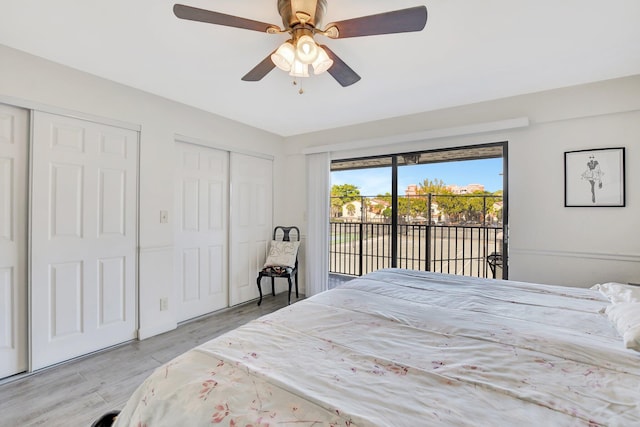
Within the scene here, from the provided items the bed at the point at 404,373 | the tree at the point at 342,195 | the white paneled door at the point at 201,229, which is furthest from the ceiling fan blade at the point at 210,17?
the tree at the point at 342,195

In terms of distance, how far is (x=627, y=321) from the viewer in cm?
122

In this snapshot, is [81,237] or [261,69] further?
[81,237]

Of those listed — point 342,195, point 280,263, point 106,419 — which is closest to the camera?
point 106,419

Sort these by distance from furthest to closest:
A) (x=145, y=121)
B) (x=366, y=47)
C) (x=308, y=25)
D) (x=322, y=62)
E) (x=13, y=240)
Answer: (x=145, y=121), (x=13, y=240), (x=366, y=47), (x=322, y=62), (x=308, y=25)

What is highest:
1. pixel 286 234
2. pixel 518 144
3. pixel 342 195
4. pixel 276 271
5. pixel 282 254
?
pixel 518 144

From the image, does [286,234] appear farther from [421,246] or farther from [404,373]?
[404,373]

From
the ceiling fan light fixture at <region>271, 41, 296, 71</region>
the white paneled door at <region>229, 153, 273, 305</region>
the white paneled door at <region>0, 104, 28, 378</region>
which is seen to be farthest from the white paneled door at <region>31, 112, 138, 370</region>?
the ceiling fan light fixture at <region>271, 41, 296, 71</region>

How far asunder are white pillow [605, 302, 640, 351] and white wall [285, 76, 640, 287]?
140cm

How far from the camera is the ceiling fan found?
4.29ft

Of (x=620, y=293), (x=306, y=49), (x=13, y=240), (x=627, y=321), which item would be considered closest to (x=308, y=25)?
(x=306, y=49)

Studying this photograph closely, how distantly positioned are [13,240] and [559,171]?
4550mm

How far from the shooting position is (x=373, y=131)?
143 inches

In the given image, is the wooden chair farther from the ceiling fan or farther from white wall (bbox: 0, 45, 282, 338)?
the ceiling fan

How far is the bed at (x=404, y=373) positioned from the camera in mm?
767
